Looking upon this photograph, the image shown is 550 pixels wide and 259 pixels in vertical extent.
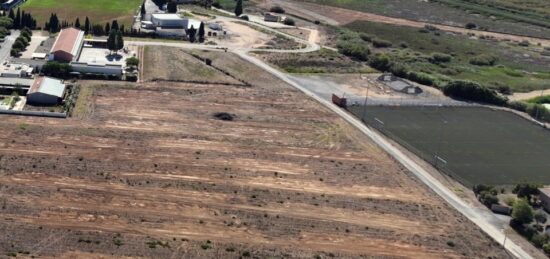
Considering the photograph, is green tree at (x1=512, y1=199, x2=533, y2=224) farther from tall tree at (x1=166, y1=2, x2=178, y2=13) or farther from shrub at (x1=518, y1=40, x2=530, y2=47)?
tall tree at (x1=166, y1=2, x2=178, y2=13)

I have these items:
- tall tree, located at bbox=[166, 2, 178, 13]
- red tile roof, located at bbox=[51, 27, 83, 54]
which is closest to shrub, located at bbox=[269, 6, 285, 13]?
tall tree, located at bbox=[166, 2, 178, 13]

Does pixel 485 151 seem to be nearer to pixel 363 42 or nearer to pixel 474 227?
pixel 474 227

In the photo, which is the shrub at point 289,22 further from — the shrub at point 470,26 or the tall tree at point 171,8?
the shrub at point 470,26

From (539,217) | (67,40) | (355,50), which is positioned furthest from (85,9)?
(539,217)

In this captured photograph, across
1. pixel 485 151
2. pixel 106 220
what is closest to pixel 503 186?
pixel 485 151

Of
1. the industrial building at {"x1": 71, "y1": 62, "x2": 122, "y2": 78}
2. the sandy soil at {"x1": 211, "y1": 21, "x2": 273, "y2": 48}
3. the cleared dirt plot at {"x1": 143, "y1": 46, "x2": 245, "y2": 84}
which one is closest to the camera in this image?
the industrial building at {"x1": 71, "y1": 62, "x2": 122, "y2": 78}

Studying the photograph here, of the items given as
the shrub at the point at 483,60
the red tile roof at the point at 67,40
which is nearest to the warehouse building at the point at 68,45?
the red tile roof at the point at 67,40

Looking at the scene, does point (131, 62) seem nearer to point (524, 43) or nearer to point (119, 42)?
point (119, 42)
